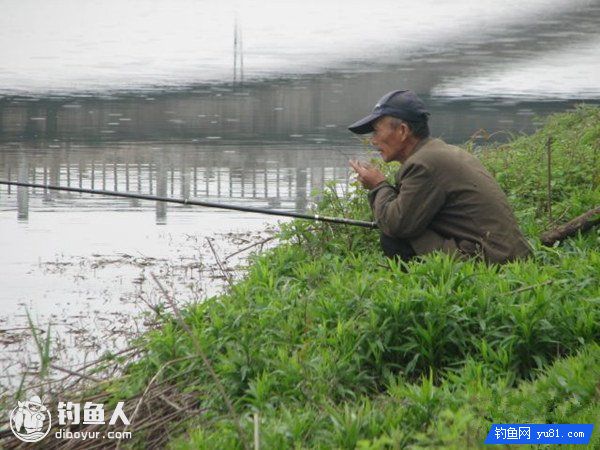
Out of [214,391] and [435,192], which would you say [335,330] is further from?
[435,192]

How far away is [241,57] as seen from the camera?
36562mm

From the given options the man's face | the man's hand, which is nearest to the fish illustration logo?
the man's hand

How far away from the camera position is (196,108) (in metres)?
25.3

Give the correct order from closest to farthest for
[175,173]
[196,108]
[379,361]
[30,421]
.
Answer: [30,421] → [379,361] → [175,173] → [196,108]

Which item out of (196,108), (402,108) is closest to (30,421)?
(402,108)

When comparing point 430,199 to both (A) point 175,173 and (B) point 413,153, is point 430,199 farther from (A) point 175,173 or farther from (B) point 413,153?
(A) point 175,173

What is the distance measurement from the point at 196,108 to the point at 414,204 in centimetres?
1895

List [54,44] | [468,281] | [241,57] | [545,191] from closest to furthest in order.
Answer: [468,281] → [545,191] → [241,57] → [54,44]

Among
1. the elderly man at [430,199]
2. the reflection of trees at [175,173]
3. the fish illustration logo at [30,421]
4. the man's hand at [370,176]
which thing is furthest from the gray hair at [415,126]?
the reflection of trees at [175,173]

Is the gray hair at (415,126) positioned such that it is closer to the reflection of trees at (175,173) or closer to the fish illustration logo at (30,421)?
the fish illustration logo at (30,421)

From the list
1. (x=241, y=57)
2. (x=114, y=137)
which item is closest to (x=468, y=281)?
(x=114, y=137)

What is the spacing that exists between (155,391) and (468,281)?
1608 millimetres

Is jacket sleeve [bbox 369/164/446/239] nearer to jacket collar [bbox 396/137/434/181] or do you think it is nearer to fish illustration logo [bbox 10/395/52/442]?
jacket collar [bbox 396/137/434/181]

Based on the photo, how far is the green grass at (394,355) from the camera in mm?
4906
